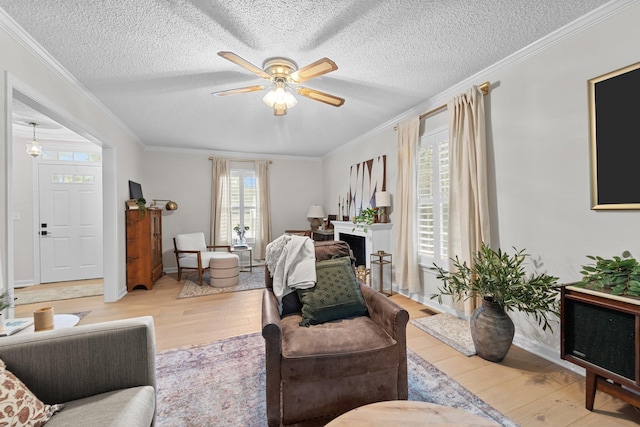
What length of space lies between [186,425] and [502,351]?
7.50 ft

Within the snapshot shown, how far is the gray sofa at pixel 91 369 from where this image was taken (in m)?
1.08

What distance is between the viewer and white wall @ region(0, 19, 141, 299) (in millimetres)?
1868

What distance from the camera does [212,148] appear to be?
217 inches

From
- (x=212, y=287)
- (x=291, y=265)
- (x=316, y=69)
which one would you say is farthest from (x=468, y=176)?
(x=212, y=287)

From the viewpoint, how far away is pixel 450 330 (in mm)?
2664

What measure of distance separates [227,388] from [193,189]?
462 cm

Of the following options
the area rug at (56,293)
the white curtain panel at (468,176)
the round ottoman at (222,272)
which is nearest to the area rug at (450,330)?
the white curtain panel at (468,176)

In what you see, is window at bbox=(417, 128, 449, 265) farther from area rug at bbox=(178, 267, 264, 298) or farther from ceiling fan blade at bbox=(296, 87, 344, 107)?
area rug at bbox=(178, 267, 264, 298)

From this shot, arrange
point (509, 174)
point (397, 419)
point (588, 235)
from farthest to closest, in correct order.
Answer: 1. point (509, 174)
2. point (588, 235)
3. point (397, 419)

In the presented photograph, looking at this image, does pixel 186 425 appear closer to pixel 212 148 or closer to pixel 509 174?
pixel 509 174

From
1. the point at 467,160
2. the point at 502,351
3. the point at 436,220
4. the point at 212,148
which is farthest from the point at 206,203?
the point at 502,351

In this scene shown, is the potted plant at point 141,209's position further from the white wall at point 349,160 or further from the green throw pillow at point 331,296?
the white wall at point 349,160

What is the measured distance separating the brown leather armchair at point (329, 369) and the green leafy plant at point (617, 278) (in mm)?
1166

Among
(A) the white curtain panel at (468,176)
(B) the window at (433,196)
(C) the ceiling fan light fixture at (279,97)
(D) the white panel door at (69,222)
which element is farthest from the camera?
(D) the white panel door at (69,222)
